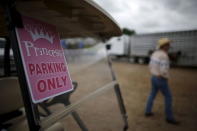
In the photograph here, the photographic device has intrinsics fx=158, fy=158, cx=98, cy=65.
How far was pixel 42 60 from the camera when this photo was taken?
0.96 metres

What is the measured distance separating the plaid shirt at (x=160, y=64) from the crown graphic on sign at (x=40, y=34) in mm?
2564

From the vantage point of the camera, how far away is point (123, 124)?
207 centimetres

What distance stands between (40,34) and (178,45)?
1452cm

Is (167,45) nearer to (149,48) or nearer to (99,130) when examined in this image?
A: (99,130)

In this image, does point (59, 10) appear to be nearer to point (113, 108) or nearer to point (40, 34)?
point (40, 34)

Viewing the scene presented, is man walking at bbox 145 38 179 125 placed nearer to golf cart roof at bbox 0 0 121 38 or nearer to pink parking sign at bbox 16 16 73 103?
golf cart roof at bbox 0 0 121 38

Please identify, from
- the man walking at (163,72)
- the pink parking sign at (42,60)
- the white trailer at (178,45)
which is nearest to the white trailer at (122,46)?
the white trailer at (178,45)

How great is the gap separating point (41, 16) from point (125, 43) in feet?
57.7

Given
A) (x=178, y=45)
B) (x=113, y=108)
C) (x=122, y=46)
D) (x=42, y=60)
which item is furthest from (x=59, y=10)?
(x=122, y=46)

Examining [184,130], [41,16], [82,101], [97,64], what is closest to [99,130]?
[82,101]

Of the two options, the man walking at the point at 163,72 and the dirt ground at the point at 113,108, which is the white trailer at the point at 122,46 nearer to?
the dirt ground at the point at 113,108

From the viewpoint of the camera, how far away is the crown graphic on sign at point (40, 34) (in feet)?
3.11

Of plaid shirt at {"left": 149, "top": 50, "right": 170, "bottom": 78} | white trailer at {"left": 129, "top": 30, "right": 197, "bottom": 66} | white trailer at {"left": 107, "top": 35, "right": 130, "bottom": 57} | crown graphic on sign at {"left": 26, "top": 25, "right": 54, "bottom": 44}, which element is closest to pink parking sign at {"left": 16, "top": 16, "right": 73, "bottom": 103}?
crown graphic on sign at {"left": 26, "top": 25, "right": 54, "bottom": 44}

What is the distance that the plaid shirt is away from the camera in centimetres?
312
